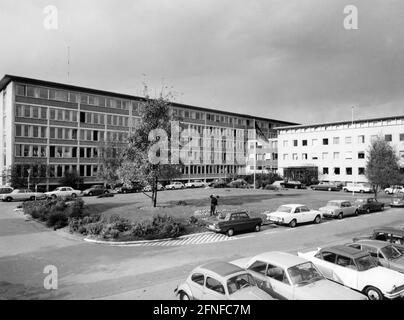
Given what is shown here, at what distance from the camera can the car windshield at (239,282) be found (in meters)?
8.48

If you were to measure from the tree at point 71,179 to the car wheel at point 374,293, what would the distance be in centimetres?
5208

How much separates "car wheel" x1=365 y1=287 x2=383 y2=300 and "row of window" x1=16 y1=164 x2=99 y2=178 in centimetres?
4765

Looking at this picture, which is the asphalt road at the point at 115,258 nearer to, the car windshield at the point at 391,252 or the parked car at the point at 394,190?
the car windshield at the point at 391,252

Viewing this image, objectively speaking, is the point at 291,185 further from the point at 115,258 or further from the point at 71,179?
the point at 115,258

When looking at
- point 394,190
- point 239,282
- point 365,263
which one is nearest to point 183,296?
point 239,282

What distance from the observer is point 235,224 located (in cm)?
2017

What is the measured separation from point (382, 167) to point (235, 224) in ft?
81.0

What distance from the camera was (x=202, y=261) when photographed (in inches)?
565

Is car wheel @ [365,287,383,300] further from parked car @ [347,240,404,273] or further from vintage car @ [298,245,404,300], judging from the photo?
parked car @ [347,240,404,273]

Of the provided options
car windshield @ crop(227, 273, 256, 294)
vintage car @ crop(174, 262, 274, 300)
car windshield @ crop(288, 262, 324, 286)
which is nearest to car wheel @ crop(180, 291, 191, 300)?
vintage car @ crop(174, 262, 274, 300)

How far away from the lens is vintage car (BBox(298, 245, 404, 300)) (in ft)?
32.6

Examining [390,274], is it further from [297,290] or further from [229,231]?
[229,231]

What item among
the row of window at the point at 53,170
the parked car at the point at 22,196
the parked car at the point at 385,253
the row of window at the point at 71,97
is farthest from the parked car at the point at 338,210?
the row of window at the point at 53,170
